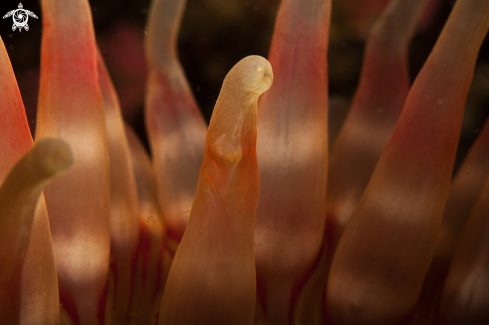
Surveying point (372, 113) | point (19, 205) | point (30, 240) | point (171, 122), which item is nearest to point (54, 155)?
point (19, 205)

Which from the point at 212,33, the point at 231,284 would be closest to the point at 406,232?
the point at 231,284

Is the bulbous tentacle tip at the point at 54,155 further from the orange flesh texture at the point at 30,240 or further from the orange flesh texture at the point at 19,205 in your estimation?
the orange flesh texture at the point at 30,240

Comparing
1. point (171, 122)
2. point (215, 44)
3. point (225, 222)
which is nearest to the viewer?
point (225, 222)

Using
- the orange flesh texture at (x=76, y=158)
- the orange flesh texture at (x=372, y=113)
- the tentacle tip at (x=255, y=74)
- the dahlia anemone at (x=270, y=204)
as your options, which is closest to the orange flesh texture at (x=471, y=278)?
the dahlia anemone at (x=270, y=204)

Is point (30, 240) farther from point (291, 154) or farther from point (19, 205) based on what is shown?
point (291, 154)

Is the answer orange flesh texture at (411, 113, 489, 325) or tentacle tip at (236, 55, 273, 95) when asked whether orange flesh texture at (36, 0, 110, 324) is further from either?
orange flesh texture at (411, 113, 489, 325)

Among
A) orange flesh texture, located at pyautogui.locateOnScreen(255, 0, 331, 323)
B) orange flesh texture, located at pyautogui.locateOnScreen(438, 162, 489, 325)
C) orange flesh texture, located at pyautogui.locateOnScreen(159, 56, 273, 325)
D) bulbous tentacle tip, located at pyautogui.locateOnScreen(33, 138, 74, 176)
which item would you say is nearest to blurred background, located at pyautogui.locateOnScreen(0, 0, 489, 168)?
orange flesh texture, located at pyautogui.locateOnScreen(255, 0, 331, 323)
